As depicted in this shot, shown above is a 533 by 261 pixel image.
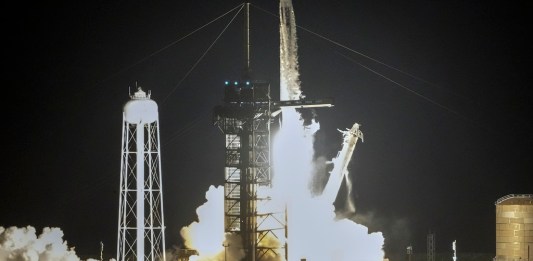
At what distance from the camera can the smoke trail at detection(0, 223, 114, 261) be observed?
160 ft

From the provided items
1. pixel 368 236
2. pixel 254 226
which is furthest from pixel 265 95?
pixel 368 236

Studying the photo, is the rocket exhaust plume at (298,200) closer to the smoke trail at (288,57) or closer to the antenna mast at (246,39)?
the smoke trail at (288,57)

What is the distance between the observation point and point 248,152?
167ft

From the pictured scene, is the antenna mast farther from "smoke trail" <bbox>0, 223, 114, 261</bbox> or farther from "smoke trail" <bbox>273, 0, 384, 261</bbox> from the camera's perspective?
"smoke trail" <bbox>0, 223, 114, 261</bbox>

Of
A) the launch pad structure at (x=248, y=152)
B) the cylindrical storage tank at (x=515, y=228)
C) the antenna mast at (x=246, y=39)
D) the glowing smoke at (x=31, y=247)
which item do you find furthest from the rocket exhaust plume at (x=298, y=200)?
the cylindrical storage tank at (x=515, y=228)

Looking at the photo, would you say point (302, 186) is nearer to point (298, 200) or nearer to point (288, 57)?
point (298, 200)

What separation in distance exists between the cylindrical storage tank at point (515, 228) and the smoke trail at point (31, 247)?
24.8 meters

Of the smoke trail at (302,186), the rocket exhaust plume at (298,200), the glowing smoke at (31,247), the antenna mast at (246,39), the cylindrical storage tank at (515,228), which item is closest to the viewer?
the glowing smoke at (31,247)

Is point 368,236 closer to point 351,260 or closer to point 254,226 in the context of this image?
point 351,260

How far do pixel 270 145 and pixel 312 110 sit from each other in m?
8.40

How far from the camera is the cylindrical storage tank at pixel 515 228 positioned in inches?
2319

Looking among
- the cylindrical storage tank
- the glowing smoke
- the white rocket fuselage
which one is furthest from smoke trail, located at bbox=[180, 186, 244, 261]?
the cylindrical storage tank

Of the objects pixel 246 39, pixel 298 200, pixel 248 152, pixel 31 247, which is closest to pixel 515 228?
pixel 298 200

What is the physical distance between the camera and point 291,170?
54.4m
